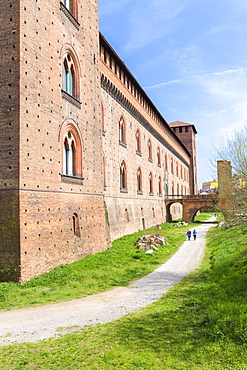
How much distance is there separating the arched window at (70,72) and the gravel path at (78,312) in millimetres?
8069

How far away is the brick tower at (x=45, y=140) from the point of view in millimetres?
9641

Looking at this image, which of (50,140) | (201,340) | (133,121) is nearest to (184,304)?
(201,340)

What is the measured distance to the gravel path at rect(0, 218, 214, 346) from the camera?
614 centimetres

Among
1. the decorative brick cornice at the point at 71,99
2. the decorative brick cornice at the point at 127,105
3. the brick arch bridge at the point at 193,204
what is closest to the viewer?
the decorative brick cornice at the point at 71,99

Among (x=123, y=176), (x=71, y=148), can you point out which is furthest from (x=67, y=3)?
(x=123, y=176)

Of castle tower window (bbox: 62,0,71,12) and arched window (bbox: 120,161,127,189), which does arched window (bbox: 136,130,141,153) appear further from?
castle tower window (bbox: 62,0,71,12)

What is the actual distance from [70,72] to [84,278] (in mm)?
8456

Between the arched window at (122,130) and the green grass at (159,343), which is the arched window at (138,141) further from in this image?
the green grass at (159,343)

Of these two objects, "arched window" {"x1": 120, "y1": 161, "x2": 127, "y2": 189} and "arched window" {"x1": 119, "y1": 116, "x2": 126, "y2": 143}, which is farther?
"arched window" {"x1": 119, "y1": 116, "x2": 126, "y2": 143}

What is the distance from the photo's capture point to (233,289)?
8133mm

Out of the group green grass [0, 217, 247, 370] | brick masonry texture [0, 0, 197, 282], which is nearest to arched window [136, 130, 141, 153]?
brick masonry texture [0, 0, 197, 282]

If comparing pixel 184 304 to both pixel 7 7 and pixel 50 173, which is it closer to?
pixel 50 173

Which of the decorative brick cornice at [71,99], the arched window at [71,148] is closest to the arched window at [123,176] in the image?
the arched window at [71,148]

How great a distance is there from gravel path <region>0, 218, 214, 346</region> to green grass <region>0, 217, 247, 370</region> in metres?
0.45
